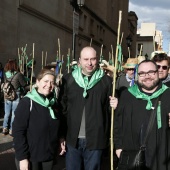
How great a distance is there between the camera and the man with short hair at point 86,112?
3.89 metres

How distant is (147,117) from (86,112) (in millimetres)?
737

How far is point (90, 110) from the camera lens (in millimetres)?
3889

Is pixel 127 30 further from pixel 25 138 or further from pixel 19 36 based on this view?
pixel 25 138

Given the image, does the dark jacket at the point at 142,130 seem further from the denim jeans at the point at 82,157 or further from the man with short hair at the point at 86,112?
the denim jeans at the point at 82,157

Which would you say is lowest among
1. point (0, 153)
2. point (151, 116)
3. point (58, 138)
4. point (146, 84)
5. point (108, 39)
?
point (0, 153)

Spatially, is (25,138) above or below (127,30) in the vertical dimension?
below

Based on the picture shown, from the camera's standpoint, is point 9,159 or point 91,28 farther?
Result: point 91,28

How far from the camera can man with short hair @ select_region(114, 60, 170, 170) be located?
11.1 feet

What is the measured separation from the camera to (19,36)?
16.3 m

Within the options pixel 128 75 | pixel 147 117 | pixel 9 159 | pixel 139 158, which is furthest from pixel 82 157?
pixel 9 159

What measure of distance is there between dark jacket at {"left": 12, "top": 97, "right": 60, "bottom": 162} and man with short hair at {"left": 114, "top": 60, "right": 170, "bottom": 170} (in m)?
0.74

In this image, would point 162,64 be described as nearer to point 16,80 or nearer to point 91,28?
point 16,80

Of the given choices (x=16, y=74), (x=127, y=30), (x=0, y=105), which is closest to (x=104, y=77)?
(x=16, y=74)

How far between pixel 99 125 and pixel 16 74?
5.39 meters
